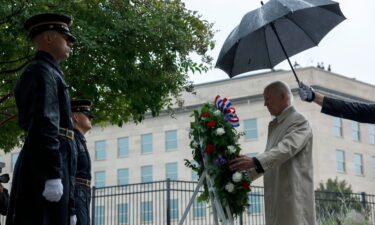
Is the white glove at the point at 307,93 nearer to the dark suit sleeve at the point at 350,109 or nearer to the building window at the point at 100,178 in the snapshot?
the dark suit sleeve at the point at 350,109

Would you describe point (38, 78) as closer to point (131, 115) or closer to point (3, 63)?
point (3, 63)

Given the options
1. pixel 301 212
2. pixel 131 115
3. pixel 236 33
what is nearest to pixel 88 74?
pixel 131 115

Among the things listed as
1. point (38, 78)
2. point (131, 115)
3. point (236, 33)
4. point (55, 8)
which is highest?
point (55, 8)

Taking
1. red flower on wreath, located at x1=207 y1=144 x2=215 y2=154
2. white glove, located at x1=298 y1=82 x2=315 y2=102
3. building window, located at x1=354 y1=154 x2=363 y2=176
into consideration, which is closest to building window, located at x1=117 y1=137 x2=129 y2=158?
building window, located at x1=354 y1=154 x2=363 y2=176

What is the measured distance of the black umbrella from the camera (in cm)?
806

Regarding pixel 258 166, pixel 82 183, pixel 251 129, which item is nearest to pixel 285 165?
pixel 258 166

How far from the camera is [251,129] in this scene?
199ft

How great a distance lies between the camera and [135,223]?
2705cm

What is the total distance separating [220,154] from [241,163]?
38 centimetres

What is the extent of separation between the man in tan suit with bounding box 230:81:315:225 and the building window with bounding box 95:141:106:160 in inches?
2460

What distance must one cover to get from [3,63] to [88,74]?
1.71 m

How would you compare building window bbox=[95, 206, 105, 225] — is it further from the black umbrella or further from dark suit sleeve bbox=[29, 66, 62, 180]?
dark suit sleeve bbox=[29, 66, 62, 180]

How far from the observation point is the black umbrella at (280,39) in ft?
26.5

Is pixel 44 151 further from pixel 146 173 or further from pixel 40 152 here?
pixel 146 173
